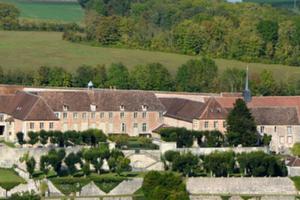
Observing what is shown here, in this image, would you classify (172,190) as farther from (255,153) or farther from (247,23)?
(247,23)

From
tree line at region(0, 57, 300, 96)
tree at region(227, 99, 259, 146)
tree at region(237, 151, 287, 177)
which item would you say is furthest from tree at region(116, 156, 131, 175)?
tree line at region(0, 57, 300, 96)

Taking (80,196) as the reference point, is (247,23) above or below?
above

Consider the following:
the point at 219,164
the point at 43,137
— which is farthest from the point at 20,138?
the point at 219,164

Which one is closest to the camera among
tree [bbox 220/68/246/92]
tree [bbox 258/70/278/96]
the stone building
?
the stone building

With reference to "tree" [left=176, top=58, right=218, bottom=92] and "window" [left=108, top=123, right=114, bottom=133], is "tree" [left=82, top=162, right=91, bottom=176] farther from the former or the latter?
"tree" [left=176, top=58, right=218, bottom=92]

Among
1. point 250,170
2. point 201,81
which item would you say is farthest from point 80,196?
point 201,81
